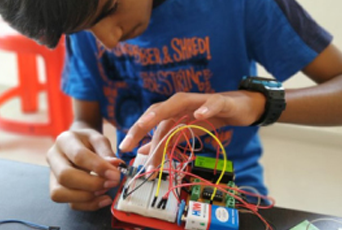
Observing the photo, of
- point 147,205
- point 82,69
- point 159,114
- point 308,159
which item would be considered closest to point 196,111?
point 159,114

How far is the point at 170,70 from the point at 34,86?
1.51 meters

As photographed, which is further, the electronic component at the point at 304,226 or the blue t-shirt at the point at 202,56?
the blue t-shirt at the point at 202,56

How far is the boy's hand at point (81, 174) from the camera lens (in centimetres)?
60

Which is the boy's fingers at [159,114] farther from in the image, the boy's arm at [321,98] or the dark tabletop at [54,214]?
the boy's arm at [321,98]

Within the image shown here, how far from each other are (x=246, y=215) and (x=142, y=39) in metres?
0.48

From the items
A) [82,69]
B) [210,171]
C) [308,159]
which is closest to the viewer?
[210,171]

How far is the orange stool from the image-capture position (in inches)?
62.8

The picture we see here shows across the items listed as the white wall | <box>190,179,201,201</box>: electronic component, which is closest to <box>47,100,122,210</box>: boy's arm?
<box>190,179,201,201</box>: electronic component

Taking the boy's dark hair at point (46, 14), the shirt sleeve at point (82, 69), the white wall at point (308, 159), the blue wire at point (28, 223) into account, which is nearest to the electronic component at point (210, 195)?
the blue wire at point (28, 223)

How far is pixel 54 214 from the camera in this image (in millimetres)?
591

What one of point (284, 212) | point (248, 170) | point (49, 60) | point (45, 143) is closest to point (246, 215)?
point (284, 212)

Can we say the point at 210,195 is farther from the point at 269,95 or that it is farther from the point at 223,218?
the point at 269,95

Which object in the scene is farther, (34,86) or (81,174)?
(34,86)

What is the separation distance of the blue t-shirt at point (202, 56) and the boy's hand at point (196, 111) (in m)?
0.16
